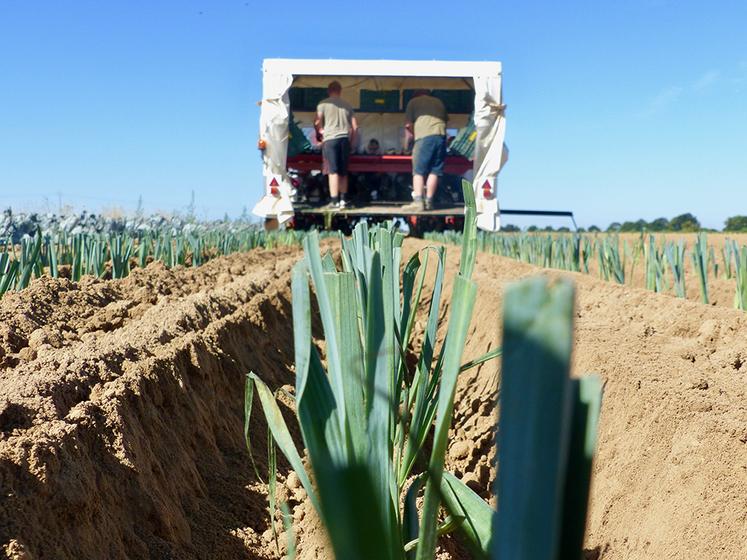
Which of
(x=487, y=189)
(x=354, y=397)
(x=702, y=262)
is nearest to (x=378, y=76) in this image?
(x=487, y=189)

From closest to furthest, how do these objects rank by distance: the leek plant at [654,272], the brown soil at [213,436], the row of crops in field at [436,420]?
1. the row of crops in field at [436,420]
2. the brown soil at [213,436]
3. the leek plant at [654,272]

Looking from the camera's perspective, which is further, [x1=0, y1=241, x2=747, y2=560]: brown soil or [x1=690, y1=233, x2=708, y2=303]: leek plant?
[x1=690, y1=233, x2=708, y2=303]: leek plant

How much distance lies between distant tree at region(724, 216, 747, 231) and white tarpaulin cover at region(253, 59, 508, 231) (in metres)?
12.3

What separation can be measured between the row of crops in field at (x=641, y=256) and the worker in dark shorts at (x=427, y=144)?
514 millimetres

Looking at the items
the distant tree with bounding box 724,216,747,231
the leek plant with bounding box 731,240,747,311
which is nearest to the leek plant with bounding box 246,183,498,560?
the leek plant with bounding box 731,240,747,311

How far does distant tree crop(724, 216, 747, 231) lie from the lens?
63.4ft

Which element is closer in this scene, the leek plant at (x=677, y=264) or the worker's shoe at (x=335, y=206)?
the leek plant at (x=677, y=264)

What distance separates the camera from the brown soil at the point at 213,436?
150 centimetres

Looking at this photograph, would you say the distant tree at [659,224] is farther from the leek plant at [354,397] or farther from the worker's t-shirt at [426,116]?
the leek plant at [354,397]

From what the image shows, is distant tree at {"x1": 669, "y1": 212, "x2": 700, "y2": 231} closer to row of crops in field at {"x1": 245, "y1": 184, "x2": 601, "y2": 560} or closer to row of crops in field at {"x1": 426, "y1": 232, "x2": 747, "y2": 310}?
row of crops in field at {"x1": 426, "y1": 232, "x2": 747, "y2": 310}

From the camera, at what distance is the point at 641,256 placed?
6.61m

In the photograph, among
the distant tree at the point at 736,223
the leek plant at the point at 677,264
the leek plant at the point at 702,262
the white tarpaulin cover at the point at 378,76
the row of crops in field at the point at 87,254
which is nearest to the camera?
the row of crops in field at the point at 87,254

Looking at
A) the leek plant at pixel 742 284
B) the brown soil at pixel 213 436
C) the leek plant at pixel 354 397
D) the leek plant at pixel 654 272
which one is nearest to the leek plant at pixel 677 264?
the leek plant at pixel 654 272

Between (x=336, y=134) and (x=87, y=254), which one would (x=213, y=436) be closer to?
(x=87, y=254)
